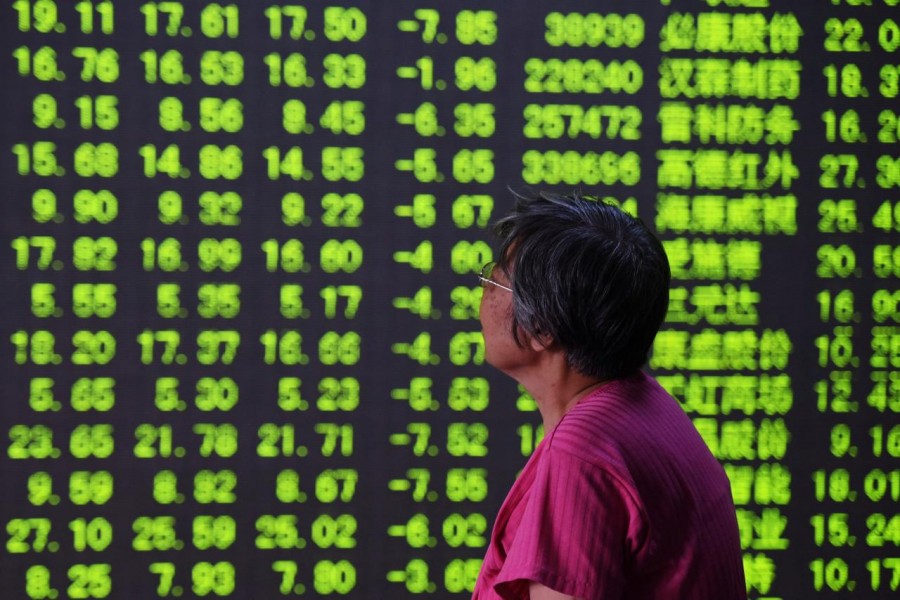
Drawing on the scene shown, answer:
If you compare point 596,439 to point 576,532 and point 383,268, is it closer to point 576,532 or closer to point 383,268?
point 576,532

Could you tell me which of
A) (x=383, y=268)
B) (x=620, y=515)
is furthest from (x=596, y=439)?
(x=383, y=268)

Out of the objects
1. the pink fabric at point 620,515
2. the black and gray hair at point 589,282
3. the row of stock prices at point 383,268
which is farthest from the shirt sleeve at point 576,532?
the row of stock prices at point 383,268

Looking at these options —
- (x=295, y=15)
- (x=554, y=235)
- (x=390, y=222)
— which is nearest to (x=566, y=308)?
(x=554, y=235)

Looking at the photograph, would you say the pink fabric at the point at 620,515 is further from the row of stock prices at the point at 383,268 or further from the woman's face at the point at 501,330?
the row of stock prices at the point at 383,268

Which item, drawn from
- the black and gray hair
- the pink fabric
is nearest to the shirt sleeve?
the pink fabric

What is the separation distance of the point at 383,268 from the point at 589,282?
130 cm

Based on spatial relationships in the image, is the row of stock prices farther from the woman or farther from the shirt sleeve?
the shirt sleeve

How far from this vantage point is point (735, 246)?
2.14 m

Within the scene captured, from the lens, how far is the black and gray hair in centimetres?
80

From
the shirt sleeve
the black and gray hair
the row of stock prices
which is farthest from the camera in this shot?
the row of stock prices

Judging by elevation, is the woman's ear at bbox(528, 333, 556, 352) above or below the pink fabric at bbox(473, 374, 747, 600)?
above

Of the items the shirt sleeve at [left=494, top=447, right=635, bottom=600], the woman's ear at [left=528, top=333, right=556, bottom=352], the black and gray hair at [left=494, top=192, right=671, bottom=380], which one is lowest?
the shirt sleeve at [left=494, top=447, right=635, bottom=600]

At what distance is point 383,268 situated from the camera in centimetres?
208

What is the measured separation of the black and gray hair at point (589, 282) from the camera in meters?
0.80
